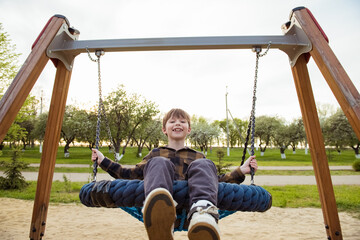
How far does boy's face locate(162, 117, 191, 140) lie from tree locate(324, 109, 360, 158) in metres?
23.2

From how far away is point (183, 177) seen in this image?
6.91ft

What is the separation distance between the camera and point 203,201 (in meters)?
1.51

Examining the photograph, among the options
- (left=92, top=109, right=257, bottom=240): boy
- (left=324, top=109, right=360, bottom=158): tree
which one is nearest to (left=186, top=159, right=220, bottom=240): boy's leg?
(left=92, top=109, right=257, bottom=240): boy

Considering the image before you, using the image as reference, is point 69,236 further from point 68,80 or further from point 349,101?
point 349,101

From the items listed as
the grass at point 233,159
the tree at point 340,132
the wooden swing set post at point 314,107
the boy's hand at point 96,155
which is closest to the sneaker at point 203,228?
the boy's hand at point 96,155

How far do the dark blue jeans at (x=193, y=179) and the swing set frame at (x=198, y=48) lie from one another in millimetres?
1123

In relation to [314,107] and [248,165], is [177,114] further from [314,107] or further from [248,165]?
[314,107]

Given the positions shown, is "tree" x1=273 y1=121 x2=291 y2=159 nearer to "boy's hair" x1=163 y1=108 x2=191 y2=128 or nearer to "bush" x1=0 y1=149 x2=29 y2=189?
"bush" x1=0 y1=149 x2=29 y2=189

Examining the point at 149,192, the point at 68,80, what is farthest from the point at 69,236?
the point at 149,192

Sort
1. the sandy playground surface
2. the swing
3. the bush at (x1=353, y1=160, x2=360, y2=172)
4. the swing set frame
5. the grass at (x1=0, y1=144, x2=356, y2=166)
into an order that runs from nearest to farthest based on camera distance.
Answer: the swing, the swing set frame, the sandy playground surface, the bush at (x1=353, y1=160, x2=360, y2=172), the grass at (x1=0, y1=144, x2=356, y2=166)

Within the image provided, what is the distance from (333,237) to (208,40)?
2370 millimetres

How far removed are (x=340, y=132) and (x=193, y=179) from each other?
23981 mm

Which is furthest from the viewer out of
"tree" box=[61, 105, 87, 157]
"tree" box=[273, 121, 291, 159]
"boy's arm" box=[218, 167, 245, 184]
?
"tree" box=[273, 121, 291, 159]

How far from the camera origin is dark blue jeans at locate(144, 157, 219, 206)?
1.56m
